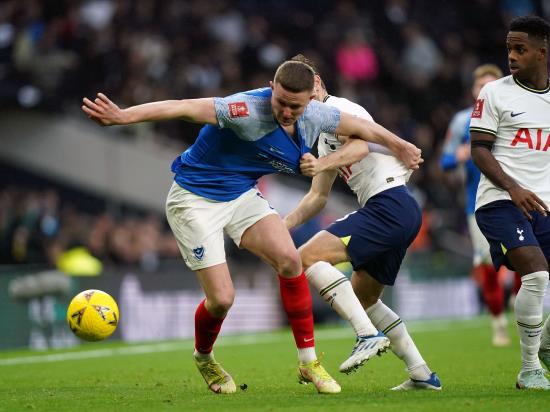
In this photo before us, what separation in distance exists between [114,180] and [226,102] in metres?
12.7

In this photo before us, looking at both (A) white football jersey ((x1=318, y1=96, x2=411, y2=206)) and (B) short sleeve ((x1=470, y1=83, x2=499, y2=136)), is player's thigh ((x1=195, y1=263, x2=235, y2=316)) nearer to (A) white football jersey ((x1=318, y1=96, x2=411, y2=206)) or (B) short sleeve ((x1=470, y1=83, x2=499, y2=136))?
(A) white football jersey ((x1=318, y1=96, x2=411, y2=206))

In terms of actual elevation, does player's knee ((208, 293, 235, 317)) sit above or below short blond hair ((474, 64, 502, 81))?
below

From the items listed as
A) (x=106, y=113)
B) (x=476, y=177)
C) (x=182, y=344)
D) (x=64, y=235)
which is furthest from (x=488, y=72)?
(x=64, y=235)

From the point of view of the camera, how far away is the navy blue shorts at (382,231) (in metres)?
7.79

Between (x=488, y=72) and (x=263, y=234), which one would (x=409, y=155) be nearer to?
(x=263, y=234)

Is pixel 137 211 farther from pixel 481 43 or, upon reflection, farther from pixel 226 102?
pixel 226 102

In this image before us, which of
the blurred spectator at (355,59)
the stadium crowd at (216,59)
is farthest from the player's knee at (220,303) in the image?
the blurred spectator at (355,59)

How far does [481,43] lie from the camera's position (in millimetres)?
25422

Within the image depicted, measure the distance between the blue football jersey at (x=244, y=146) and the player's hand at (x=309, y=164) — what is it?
22cm

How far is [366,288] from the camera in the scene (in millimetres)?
8023

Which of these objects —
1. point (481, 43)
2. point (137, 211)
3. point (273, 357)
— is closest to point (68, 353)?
point (273, 357)

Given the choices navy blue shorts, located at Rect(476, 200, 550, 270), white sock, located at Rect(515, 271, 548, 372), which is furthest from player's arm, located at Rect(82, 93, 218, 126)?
white sock, located at Rect(515, 271, 548, 372)

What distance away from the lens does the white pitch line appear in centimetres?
1255

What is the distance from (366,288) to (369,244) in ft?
1.35
